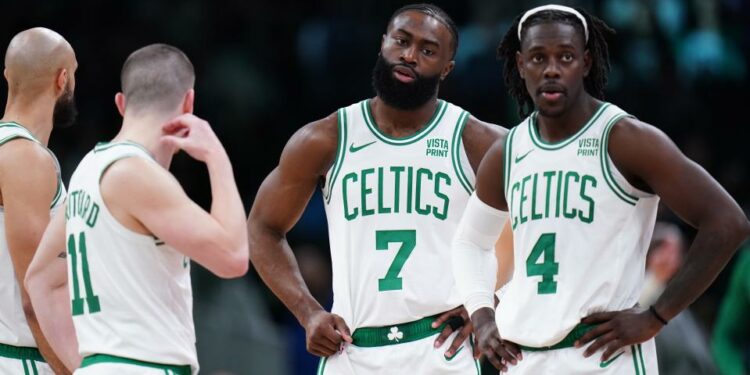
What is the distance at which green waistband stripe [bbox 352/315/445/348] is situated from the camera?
7.42 meters

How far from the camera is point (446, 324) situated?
746 cm

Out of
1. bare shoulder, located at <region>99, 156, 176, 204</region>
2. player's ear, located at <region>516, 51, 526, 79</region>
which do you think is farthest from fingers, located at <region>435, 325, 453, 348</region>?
bare shoulder, located at <region>99, 156, 176, 204</region>

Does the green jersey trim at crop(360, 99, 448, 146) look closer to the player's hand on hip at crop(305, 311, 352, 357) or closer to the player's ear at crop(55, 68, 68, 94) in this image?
the player's hand on hip at crop(305, 311, 352, 357)

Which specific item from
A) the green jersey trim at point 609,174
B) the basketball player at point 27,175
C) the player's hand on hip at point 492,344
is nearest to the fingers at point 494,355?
the player's hand on hip at point 492,344

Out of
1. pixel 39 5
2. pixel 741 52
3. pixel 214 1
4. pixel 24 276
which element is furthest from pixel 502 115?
pixel 24 276

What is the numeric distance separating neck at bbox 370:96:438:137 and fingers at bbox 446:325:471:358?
1103 mm

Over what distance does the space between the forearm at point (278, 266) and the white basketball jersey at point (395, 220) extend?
0.93 ft

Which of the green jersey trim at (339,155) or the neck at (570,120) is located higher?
the neck at (570,120)

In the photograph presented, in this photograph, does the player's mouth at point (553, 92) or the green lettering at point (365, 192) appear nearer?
the player's mouth at point (553, 92)

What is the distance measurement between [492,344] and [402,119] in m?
1.56

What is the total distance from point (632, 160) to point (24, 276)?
3031mm

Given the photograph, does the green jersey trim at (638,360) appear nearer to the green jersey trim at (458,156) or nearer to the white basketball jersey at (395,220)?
the white basketball jersey at (395,220)

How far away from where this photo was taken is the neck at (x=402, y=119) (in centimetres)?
771

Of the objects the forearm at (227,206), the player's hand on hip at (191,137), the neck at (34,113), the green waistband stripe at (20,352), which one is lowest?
the green waistband stripe at (20,352)
